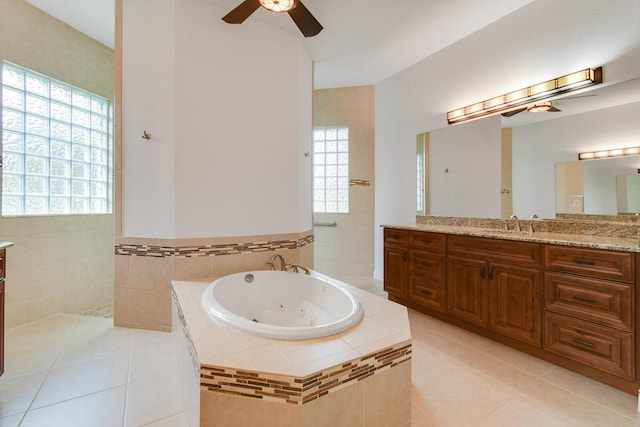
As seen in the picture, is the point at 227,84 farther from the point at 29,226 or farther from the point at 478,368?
the point at 478,368

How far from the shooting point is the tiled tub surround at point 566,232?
1731 millimetres

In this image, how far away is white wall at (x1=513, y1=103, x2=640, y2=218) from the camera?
201 centimetres

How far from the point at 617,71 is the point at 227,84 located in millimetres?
2959

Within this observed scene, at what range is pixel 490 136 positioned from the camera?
2752 mm

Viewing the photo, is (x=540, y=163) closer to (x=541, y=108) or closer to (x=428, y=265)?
(x=541, y=108)

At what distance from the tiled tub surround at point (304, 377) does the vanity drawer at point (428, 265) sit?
1.39 meters

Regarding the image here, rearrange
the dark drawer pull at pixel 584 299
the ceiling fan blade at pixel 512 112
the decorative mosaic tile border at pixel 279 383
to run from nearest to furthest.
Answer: the decorative mosaic tile border at pixel 279 383, the dark drawer pull at pixel 584 299, the ceiling fan blade at pixel 512 112

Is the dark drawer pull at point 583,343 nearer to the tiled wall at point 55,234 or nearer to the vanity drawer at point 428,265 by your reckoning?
the vanity drawer at point 428,265

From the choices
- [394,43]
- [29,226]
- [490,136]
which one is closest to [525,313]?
[490,136]

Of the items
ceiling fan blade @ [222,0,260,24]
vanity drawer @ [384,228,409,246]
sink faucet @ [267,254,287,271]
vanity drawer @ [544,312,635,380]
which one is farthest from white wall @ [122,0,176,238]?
vanity drawer @ [544,312,635,380]

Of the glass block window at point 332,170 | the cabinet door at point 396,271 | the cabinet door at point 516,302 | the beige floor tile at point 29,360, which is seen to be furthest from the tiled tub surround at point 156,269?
the cabinet door at point 516,302

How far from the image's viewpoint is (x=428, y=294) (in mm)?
2709

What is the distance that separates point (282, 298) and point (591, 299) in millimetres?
2036

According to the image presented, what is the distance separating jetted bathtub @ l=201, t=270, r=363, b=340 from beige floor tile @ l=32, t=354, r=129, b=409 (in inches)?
28.8
